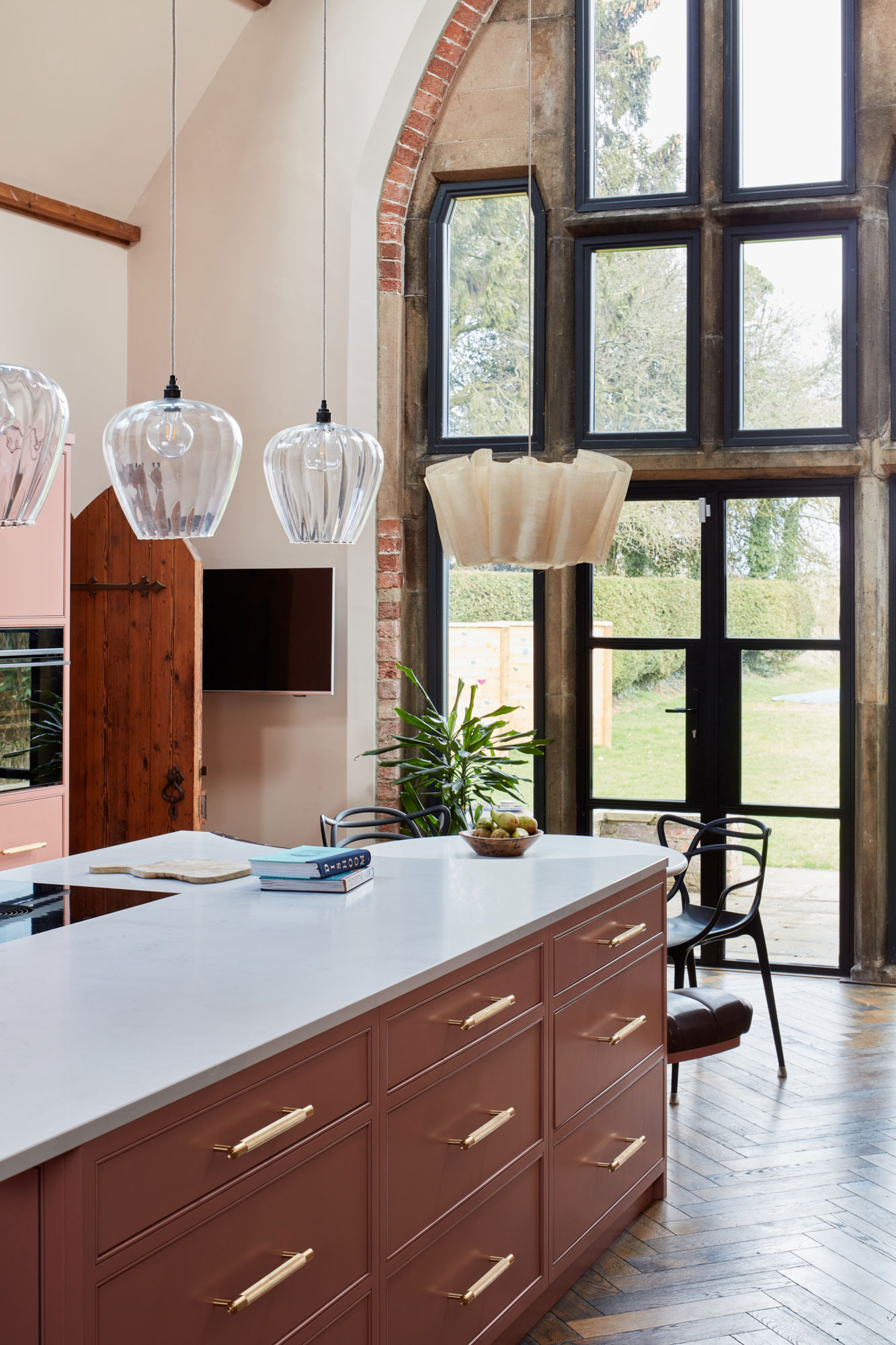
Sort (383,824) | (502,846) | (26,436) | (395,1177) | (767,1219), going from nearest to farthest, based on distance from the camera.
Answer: (26,436), (395,1177), (767,1219), (502,846), (383,824)

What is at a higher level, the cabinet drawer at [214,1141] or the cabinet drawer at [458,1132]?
the cabinet drawer at [214,1141]

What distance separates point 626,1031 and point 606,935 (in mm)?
297

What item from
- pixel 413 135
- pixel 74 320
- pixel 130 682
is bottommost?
pixel 130 682

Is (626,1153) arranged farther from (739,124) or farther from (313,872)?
(739,124)

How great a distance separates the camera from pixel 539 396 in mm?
6066

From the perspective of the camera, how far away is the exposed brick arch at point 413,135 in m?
5.90

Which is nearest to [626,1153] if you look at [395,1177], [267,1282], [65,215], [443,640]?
[395,1177]

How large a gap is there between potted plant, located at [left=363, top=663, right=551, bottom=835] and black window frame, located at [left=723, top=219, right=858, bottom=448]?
5.77 ft

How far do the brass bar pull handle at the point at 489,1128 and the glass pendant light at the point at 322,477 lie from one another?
4.19 ft

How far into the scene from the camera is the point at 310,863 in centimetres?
303

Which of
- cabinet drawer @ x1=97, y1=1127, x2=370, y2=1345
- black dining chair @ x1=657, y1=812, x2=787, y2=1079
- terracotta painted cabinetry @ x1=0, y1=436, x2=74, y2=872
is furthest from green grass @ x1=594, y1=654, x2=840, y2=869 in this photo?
cabinet drawer @ x1=97, y1=1127, x2=370, y2=1345

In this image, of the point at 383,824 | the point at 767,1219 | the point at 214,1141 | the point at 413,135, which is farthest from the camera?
the point at 413,135

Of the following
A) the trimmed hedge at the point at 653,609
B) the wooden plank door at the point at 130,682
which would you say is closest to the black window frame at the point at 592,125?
the trimmed hedge at the point at 653,609

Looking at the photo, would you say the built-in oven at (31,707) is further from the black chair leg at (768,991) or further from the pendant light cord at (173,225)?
the black chair leg at (768,991)
